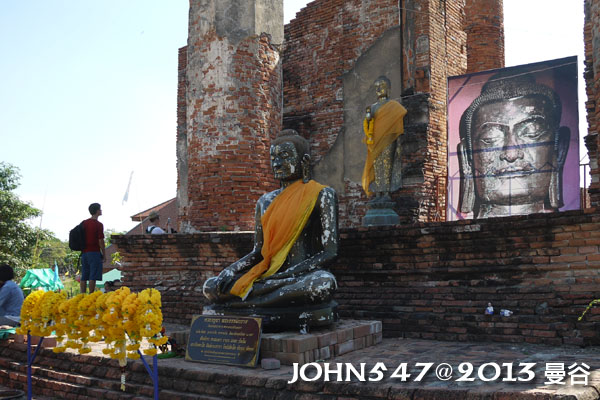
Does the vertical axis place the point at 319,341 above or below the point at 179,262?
below

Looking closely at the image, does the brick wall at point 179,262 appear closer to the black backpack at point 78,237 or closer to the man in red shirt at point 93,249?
the man in red shirt at point 93,249

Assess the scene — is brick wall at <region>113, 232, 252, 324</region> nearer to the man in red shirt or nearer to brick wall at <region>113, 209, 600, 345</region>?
the man in red shirt

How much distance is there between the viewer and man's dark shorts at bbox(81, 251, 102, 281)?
7.28 meters

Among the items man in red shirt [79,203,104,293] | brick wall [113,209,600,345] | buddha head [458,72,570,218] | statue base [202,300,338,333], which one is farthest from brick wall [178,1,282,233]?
buddha head [458,72,570,218]

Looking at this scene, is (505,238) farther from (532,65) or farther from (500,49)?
(500,49)

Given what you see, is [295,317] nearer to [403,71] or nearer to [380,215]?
[380,215]

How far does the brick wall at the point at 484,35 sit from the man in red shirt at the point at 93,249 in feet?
31.1

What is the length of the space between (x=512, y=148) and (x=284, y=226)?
6.16 meters

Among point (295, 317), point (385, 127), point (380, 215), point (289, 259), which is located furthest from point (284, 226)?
point (385, 127)

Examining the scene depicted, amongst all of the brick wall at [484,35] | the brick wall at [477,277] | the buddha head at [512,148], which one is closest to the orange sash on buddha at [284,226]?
the brick wall at [477,277]

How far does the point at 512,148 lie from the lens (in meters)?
9.90

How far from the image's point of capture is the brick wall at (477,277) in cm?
474

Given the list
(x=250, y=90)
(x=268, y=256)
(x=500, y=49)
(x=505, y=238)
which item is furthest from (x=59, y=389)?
(x=500, y=49)

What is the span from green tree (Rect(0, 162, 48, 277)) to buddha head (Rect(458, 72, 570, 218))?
14.5m
